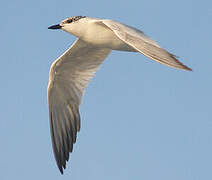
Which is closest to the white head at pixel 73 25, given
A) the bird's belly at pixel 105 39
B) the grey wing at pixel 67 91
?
the bird's belly at pixel 105 39

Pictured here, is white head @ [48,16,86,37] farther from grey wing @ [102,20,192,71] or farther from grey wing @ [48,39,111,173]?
grey wing @ [102,20,192,71]

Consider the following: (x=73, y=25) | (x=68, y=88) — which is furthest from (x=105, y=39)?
(x=68, y=88)

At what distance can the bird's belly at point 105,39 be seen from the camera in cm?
1159

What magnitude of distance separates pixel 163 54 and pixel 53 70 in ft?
18.5

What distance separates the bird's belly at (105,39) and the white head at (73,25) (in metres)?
0.23

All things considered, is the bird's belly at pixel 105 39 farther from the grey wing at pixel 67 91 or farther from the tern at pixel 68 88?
the grey wing at pixel 67 91

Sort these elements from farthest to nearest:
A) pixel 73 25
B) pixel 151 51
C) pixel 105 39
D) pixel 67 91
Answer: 1. pixel 67 91
2. pixel 73 25
3. pixel 105 39
4. pixel 151 51

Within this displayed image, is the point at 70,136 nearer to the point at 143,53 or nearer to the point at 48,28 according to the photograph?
the point at 48,28

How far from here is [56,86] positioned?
45.8 feet

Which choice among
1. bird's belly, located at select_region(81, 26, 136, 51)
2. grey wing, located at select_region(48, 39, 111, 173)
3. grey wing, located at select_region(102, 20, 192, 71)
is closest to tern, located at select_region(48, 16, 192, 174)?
grey wing, located at select_region(48, 39, 111, 173)

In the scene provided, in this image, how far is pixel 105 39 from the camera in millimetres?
11680

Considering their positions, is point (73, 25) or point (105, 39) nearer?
point (105, 39)

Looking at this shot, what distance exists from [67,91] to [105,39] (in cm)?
297

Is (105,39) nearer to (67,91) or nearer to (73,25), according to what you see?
(73,25)
